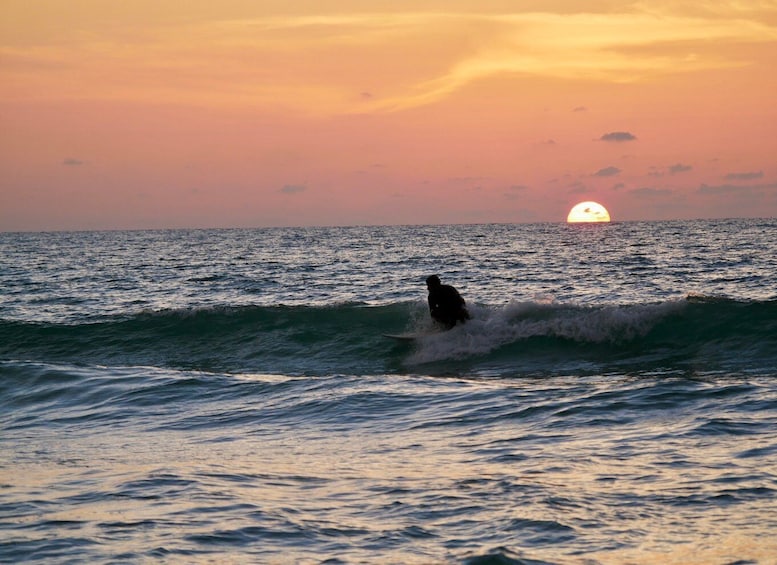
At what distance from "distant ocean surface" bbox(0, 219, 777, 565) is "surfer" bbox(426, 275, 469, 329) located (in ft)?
1.13

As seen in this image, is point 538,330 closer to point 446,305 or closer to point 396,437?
point 446,305

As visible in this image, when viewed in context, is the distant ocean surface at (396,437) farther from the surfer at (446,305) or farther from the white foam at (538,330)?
the surfer at (446,305)

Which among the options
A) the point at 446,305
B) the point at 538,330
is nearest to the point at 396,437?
the point at 446,305

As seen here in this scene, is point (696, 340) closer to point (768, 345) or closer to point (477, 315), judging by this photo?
point (768, 345)

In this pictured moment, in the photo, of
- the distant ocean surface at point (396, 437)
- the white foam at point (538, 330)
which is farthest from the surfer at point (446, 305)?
the distant ocean surface at point (396, 437)

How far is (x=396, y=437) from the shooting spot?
1005cm

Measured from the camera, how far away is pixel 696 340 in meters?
17.8

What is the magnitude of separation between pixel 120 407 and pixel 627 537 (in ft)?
28.8

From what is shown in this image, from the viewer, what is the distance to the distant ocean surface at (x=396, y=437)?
653 centimetres

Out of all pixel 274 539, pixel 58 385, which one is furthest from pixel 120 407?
pixel 274 539

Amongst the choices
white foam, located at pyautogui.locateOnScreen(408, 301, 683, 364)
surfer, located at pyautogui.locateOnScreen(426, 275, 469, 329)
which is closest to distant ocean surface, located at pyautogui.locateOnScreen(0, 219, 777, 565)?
white foam, located at pyautogui.locateOnScreen(408, 301, 683, 364)

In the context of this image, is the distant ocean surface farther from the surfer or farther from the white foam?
the surfer

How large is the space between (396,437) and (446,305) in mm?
8665

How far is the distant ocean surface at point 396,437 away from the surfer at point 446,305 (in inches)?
13.5
